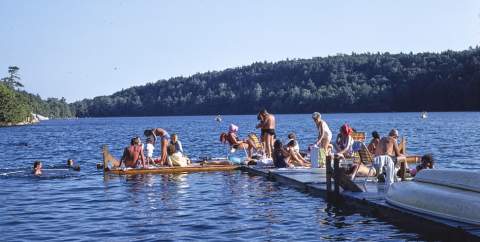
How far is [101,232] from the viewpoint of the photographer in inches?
567

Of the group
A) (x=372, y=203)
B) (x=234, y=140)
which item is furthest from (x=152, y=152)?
(x=372, y=203)

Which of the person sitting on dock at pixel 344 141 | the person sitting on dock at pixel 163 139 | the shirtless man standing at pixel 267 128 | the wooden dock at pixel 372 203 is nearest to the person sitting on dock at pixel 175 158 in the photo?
the person sitting on dock at pixel 163 139

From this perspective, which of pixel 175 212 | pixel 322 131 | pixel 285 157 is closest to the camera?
pixel 175 212

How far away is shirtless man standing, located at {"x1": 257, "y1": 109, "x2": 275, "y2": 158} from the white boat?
372 inches

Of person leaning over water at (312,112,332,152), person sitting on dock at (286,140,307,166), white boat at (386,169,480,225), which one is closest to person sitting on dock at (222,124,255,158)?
person sitting on dock at (286,140,307,166)

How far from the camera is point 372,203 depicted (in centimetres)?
1534

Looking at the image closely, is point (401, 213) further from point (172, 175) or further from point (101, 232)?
point (172, 175)

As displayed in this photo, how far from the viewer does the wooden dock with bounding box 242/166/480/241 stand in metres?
12.3

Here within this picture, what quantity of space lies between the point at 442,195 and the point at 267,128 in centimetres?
1183

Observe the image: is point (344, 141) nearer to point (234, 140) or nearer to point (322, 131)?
point (322, 131)

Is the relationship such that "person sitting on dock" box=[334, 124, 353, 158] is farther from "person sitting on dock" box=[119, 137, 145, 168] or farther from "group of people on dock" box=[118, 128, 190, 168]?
"person sitting on dock" box=[119, 137, 145, 168]

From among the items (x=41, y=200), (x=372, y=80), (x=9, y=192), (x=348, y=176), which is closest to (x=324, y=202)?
(x=348, y=176)

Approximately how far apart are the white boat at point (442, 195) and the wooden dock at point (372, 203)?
0.44 feet

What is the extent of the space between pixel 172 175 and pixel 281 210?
8.57 metres
